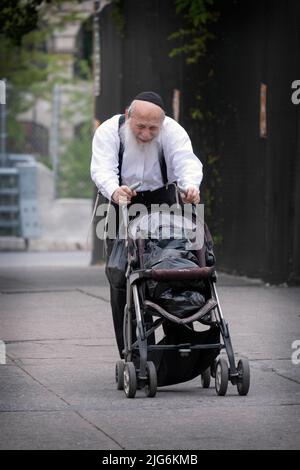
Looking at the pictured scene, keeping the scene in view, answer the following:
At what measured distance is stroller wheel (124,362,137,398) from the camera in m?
7.30

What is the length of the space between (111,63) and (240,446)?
11.9 metres

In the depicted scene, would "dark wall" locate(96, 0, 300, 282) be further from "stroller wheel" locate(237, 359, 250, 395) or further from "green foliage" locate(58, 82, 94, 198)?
"green foliage" locate(58, 82, 94, 198)

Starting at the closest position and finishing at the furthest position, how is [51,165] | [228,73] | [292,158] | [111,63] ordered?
[292,158], [228,73], [111,63], [51,165]

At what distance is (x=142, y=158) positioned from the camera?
786 centimetres

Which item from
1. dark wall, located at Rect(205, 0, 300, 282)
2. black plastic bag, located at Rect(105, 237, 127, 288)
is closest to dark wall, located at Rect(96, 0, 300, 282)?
dark wall, located at Rect(205, 0, 300, 282)

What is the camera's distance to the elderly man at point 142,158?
765 centimetres

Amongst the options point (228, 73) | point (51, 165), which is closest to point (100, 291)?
point (228, 73)

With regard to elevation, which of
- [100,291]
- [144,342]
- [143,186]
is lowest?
[100,291]

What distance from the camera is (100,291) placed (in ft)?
43.5

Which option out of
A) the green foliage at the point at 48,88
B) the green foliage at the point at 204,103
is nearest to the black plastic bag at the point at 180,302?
the green foliage at the point at 204,103

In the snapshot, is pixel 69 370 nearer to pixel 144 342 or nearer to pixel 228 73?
pixel 144 342

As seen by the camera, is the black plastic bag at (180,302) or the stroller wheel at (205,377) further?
the stroller wheel at (205,377)

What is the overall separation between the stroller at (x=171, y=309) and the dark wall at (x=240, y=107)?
218 inches

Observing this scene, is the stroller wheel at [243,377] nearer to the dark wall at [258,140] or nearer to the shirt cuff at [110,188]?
the shirt cuff at [110,188]
